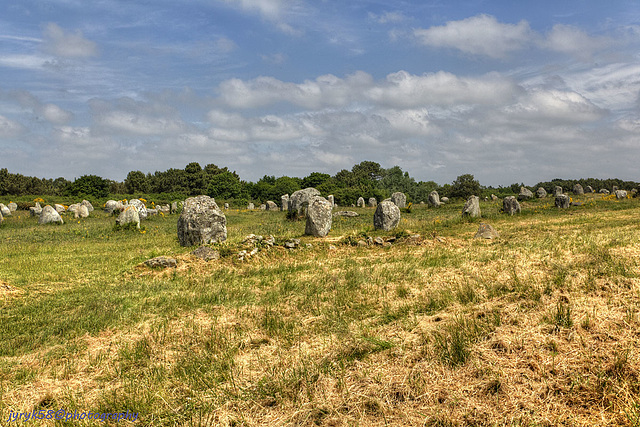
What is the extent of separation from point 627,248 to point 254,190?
56.5 metres

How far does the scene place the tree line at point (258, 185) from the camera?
51531mm

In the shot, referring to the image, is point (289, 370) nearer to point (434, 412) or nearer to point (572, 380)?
point (434, 412)

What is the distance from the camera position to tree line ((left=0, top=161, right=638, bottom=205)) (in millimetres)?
51531

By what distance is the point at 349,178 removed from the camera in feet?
243

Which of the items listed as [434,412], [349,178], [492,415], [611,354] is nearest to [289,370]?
[434,412]

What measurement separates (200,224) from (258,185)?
1779 inches

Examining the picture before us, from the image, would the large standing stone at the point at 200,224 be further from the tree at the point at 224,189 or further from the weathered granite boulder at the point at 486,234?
the tree at the point at 224,189

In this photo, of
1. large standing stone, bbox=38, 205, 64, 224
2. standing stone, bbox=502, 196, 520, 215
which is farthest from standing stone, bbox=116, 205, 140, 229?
standing stone, bbox=502, 196, 520, 215

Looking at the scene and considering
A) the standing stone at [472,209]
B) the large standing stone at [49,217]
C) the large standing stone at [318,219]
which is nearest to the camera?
the large standing stone at [318,219]

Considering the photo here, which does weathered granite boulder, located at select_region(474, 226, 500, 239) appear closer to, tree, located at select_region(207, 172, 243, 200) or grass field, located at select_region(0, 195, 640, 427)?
grass field, located at select_region(0, 195, 640, 427)

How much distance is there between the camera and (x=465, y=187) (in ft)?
160

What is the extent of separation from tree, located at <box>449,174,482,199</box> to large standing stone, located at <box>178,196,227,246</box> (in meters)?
35.9

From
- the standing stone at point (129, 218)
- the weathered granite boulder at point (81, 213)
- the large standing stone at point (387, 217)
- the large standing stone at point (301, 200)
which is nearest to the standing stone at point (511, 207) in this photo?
the large standing stone at point (387, 217)

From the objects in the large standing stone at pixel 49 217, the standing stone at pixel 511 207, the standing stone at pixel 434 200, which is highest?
the standing stone at pixel 434 200
